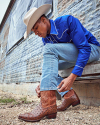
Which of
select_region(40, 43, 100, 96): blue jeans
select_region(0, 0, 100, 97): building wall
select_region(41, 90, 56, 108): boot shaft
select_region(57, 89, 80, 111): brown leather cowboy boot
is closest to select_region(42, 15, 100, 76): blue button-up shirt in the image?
select_region(40, 43, 100, 96): blue jeans

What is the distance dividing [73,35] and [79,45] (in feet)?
0.55

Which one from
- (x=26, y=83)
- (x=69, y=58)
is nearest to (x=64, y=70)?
(x=69, y=58)

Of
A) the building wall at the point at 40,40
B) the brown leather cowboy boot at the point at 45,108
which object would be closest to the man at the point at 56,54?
the brown leather cowboy boot at the point at 45,108

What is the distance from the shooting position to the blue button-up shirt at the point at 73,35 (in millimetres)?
1458

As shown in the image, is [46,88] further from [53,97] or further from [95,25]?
[95,25]

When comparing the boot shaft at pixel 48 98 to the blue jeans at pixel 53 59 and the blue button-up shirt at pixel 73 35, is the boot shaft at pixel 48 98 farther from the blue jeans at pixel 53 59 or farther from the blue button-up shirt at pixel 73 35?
the blue button-up shirt at pixel 73 35

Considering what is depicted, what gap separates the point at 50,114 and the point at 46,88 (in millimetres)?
309

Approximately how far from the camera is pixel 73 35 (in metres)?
1.61

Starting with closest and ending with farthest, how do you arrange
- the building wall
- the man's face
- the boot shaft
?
the boot shaft, the man's face, the building wall

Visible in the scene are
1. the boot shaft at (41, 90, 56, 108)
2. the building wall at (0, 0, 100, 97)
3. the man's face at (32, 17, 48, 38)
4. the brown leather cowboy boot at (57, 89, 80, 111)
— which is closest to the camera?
the boot shaft at (41, 90, 56, 108)

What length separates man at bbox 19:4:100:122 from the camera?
4.58 feet

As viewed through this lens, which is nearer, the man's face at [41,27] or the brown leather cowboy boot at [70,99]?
the man's face at [41,27]

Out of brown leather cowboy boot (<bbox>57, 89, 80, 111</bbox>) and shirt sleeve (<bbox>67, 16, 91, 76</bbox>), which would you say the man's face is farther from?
brown leather cowboy boot (<bbox>57, 89, 80, 111</bbox>)

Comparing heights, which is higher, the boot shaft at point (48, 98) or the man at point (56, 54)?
the man at point (56, 54)
